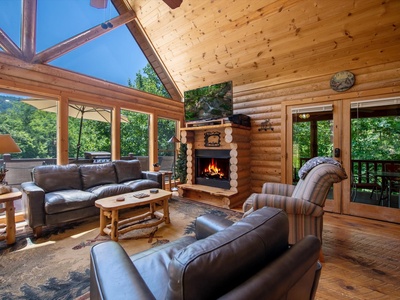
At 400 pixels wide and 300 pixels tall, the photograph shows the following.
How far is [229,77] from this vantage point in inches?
189

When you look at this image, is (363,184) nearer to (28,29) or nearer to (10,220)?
(10,220)

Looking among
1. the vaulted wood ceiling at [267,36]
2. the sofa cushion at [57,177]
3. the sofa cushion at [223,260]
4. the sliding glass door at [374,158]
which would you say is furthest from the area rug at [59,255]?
the vaulted wood ceiling at [267,36]

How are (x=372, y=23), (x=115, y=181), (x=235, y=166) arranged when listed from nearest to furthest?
(x=372, y=23) < (x=115, y=181) < (x=235, y=166)

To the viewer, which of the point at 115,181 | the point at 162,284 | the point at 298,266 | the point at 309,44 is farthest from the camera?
the point at 115,181

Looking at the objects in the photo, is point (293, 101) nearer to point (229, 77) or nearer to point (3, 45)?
point (229, 77)

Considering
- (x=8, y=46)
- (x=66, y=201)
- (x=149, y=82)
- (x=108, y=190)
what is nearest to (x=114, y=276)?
(x=66, y=201)

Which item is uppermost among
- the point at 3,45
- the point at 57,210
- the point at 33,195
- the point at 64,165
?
the point at 3,45

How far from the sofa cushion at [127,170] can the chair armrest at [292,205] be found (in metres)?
2.82

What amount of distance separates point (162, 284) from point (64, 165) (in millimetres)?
3232

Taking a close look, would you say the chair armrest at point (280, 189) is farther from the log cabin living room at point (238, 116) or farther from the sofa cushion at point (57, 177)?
the sofa cushion at point (57, 177)

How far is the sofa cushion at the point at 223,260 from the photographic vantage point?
2.20 ft

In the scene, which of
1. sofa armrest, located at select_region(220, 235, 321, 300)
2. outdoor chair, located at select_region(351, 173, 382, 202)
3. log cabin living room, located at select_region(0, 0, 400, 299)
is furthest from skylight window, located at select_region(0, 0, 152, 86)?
outdoor chair, located at select_region(351, 173, 382, 202)

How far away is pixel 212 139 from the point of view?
4660 millimetres

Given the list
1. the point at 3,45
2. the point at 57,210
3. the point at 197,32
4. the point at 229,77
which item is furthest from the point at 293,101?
the point at 3,45
